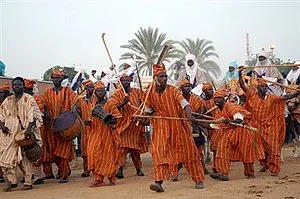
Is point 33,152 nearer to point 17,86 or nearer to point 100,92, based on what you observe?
point 17,86

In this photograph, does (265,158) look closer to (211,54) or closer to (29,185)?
(29,185)

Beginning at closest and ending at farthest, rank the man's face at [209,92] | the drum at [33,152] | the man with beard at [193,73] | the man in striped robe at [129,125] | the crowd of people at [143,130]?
the crowd of people at [143,130] → the drum at [33,152] → the man in striped robe at [129,125] → the man's face at [209,92] → the man with beard at [193,73]

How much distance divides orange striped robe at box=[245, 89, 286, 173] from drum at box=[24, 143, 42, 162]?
4.05 m

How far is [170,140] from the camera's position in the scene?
7871mm

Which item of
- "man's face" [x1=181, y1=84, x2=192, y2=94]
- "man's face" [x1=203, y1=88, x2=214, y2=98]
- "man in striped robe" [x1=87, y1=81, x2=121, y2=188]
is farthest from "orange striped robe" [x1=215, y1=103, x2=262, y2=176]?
"man in striped robe" [x1=87, y1=81, x2=121, y2=188]

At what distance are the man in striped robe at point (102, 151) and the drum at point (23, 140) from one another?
1.02 metres

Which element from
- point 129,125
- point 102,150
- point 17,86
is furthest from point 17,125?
point 129,125

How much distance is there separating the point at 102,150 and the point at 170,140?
156 centimetres

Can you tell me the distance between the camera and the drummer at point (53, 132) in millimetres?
9578

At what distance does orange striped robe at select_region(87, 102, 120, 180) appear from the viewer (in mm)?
8797

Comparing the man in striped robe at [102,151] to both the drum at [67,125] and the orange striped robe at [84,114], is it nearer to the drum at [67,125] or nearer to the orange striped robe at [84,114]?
the drum at [67,125]

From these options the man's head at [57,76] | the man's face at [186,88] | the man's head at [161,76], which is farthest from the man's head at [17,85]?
the man's face at [186,88]

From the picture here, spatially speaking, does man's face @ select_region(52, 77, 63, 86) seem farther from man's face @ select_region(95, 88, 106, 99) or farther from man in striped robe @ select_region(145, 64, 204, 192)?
man in striped robe @ select_region(145, 64, 204, 192)

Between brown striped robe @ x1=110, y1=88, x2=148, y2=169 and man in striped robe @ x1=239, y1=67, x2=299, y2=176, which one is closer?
man in striped robe @ x1=239, y1=67, x2=299, y2=176
